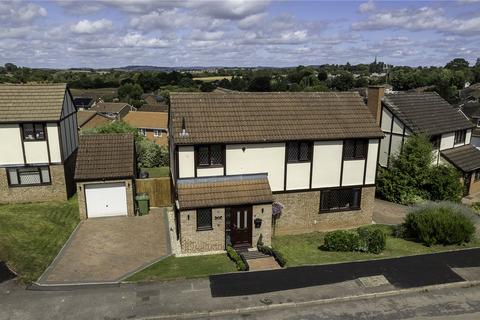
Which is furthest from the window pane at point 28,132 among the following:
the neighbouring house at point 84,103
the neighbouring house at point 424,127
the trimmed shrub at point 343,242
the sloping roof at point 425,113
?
the neighbouring house at point 84,103

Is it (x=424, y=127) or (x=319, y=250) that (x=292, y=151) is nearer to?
(x=319, y=250)

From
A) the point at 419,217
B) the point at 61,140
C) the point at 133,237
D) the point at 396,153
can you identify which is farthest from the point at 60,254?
the point at 396,153

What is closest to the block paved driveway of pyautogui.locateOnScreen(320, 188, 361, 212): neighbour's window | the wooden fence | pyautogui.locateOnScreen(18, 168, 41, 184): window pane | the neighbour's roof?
the wooden fence

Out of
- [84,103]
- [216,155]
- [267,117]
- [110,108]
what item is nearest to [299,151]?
[267,117]

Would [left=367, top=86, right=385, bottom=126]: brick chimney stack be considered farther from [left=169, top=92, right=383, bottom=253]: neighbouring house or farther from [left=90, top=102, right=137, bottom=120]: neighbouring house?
[left=90, top=102, right=137, bottom=120]: neighbouring house

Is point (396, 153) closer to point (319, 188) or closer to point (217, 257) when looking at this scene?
point (319, 188)

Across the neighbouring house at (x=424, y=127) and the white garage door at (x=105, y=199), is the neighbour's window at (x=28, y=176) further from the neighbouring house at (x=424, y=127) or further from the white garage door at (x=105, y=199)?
the neighbouring house at (x=424, y=127)
